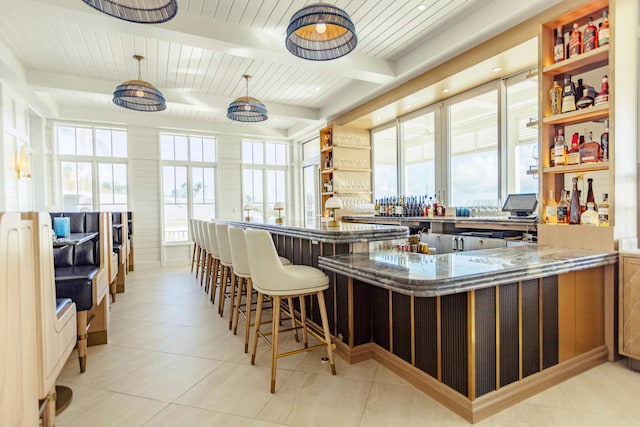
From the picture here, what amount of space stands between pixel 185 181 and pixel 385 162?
174 inches

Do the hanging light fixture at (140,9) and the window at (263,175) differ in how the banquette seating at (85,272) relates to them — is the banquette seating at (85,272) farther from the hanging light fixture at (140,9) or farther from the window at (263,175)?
the window at (263,175)

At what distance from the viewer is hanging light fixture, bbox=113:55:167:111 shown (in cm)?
385

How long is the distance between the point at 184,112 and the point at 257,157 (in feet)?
6.59

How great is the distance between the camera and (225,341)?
2.94 meters

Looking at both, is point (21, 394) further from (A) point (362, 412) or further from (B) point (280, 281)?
(A) point (362, 412)

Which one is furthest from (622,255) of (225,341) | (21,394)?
(21,394)

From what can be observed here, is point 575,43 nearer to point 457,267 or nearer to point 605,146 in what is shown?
point 605,146

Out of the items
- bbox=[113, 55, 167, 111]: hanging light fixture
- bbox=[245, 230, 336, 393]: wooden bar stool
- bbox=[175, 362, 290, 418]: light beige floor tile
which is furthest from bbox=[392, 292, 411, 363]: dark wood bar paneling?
bbox=[113, 55, 167, 111]: hanging light fixture

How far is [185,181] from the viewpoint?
294 inches

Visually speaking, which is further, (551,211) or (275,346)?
(551,211)

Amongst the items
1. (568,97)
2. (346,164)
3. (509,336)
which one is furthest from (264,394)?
(346,164)

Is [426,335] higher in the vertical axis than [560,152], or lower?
lower

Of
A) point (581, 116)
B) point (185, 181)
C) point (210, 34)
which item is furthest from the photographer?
point (185, 181)

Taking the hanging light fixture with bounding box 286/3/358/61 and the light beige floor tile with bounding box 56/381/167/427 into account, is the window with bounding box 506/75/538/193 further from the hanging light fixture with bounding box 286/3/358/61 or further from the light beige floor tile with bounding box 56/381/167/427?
the light beige floor tile with bounding box 56/381/167/427
